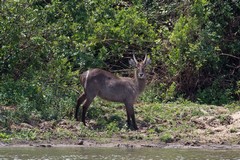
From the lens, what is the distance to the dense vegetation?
12633mm

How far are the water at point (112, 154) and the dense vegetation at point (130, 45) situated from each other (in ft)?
7.48

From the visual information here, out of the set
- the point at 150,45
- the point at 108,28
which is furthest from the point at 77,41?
the point at 150,45

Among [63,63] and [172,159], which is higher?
[63,63]

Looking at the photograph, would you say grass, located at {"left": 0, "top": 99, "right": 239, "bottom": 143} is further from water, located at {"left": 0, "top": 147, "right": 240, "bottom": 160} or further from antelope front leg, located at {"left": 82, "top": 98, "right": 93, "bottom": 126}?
water, located at {"left": 0, "top": 147, "right": 240, "bottom": 160}

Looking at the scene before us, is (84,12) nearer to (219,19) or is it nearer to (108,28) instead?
(108,28)

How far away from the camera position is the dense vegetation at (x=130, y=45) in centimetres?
1263

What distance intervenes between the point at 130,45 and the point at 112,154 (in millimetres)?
4840

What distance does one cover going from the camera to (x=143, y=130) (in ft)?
38.3

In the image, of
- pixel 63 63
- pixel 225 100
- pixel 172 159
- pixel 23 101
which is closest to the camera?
pixel 172 159

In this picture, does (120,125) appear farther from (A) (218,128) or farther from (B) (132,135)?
(A) (218,128)

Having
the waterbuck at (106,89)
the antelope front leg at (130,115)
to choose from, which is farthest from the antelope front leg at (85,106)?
the antelope front leg at (130,115)

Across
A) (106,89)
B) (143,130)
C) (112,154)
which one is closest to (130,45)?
(106,89)

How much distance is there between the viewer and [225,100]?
13.7 m

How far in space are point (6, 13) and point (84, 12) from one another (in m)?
2.25
